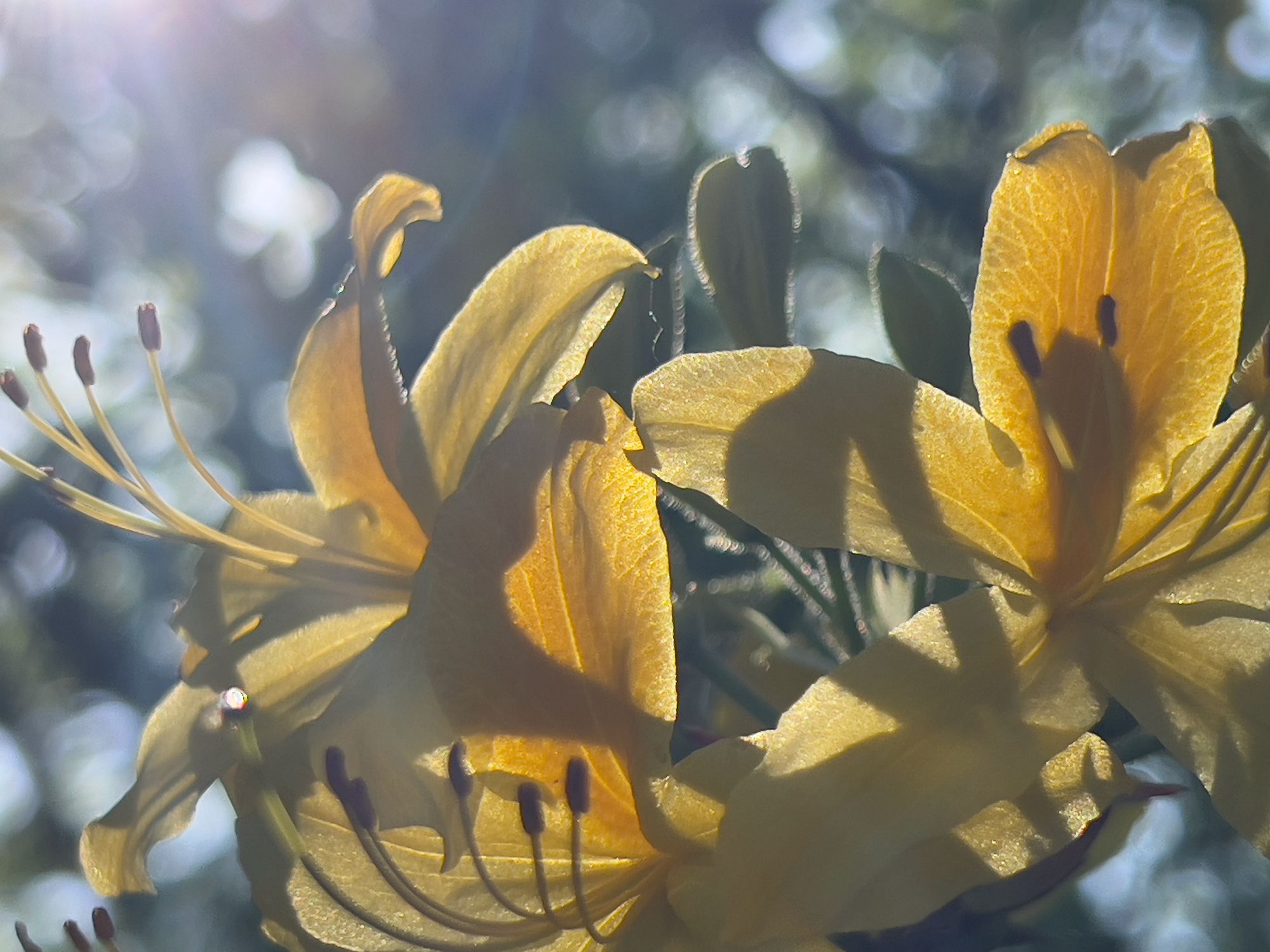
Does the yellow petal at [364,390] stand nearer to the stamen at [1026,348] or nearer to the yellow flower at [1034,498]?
the yellow flower at [1034,498]

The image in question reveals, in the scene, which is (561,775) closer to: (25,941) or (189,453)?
(25,941)

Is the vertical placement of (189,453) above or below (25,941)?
above

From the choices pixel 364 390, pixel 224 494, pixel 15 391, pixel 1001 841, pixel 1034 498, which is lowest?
pixel 1001 841

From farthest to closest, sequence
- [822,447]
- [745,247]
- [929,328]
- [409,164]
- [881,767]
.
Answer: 1. [409,164]
2. [745,247]
3. [929,328]
4. [822,447]
5. [881,767]

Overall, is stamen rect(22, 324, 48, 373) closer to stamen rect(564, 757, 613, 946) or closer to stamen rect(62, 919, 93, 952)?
stamen rect(62, 919, 93, 952)

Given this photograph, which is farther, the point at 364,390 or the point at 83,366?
the point at 83,366

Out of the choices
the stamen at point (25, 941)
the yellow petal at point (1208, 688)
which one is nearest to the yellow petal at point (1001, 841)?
the yellow petal at point (1208, 688)

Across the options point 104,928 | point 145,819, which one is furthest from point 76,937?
point 145,819
